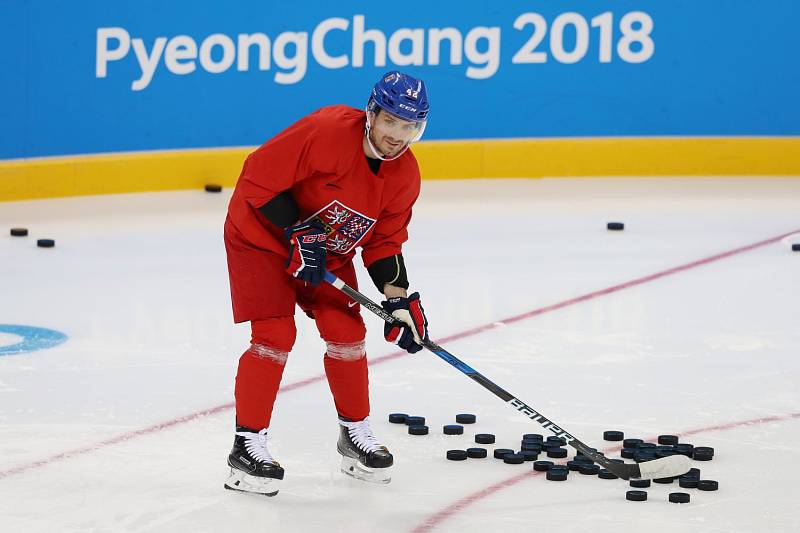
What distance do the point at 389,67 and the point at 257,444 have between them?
193 inches

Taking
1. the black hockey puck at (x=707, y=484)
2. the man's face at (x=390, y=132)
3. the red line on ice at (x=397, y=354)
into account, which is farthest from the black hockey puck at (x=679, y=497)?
the red line on ice at (x=397, y=354)

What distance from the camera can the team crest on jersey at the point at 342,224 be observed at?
11.6 ft

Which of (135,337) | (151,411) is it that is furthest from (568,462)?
(135,337)

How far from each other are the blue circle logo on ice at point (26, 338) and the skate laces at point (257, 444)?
161 centimetres

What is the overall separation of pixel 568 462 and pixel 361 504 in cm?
57

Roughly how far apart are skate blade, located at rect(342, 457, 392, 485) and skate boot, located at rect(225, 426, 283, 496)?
224mm

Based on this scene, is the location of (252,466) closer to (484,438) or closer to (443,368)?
(484,438)

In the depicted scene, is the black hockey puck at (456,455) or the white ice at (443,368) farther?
the black hockey puck at (456,455)

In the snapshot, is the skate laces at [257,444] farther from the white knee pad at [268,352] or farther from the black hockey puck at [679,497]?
the black hockey puck at [679,497]

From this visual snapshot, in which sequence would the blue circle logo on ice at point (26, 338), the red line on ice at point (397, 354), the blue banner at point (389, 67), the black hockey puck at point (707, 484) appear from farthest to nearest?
the blue banner at point (389, 67) < the blue circle logo on ice at point (26, 338) < the red line on ice at point (397, 354) < the black hockey puck at point (707, 484)

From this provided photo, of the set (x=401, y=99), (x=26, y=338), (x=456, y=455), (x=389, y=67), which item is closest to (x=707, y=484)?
(x=456, y=455)

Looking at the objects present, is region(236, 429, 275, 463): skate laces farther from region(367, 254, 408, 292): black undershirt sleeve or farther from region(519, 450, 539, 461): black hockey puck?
region(519, 450, 539, 461): black hockey puck

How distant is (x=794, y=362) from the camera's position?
5.02 metres

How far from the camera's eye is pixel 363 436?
3.76m
